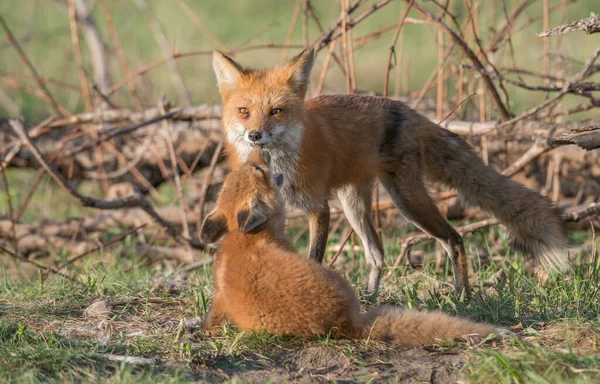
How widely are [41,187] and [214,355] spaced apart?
24.7ft

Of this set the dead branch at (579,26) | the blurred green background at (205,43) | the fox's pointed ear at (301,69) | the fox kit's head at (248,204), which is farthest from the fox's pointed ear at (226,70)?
the blurred green background at (205,43)

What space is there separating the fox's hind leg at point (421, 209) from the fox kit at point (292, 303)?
5.17 ft

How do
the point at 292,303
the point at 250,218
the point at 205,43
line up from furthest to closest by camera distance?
the point at 205,43, the point at 250,218, the point at 292,303

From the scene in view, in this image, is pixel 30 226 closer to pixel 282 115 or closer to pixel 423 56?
pixel 282 115

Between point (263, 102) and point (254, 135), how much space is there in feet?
1.39

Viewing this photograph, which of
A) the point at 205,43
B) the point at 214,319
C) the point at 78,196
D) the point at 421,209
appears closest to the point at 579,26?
the point at 421,209

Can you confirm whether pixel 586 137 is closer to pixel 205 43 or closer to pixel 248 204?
pixel 248 204

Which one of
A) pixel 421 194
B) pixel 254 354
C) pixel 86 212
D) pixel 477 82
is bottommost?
pixel 86 212

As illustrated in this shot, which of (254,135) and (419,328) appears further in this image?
(254,135)

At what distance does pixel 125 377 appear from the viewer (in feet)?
11.4

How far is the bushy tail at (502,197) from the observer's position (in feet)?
17.5

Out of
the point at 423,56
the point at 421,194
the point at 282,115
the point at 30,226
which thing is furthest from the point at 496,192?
the point at 423,56

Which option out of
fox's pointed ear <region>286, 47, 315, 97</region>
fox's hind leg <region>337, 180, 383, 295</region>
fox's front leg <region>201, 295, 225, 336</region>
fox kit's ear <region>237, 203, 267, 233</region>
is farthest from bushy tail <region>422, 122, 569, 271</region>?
fox's front leg <region>201, 295, 225, 336</region>

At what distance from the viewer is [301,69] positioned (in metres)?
5.80
